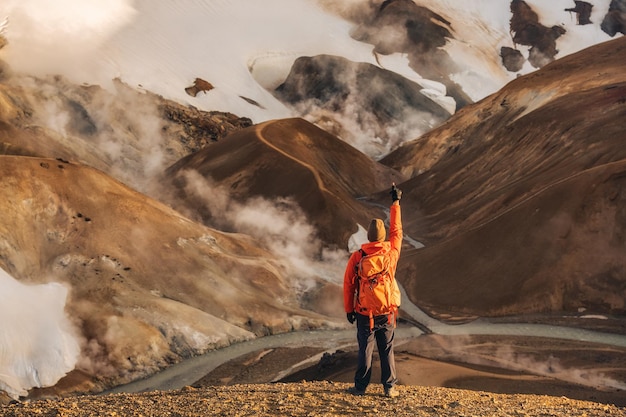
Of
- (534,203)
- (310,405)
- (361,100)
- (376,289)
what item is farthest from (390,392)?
(361,100)

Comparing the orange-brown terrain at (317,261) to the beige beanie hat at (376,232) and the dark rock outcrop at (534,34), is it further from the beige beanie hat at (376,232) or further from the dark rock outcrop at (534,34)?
the dark rock outcrop at (534,34)

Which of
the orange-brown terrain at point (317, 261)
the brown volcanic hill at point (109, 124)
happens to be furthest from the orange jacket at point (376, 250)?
the brown volcanic hill at point (109, 124)

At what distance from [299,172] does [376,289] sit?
168 ft

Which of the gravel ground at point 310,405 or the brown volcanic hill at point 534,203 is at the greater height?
the gravel ground at point 310,405

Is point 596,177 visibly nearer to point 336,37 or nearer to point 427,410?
point 427,410

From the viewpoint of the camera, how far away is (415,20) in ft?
418

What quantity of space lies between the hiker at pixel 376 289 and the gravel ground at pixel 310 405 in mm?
730

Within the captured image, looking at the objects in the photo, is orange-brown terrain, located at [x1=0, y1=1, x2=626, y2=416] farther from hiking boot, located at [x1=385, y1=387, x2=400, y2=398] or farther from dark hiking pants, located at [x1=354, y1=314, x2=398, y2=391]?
dark hiking pants, located at [x1=354, y1=314, x2=398, y2=391]

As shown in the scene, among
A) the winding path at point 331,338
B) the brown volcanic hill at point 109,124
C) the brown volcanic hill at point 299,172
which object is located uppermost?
the winding path at point 331,338

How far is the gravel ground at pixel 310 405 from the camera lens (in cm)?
1159

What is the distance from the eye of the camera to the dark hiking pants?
12008 mm

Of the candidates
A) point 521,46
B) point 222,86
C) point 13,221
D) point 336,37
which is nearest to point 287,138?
point 222,86

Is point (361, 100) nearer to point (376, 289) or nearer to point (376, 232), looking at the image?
point (376, 232)

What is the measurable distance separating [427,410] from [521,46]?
129338 millimetres
